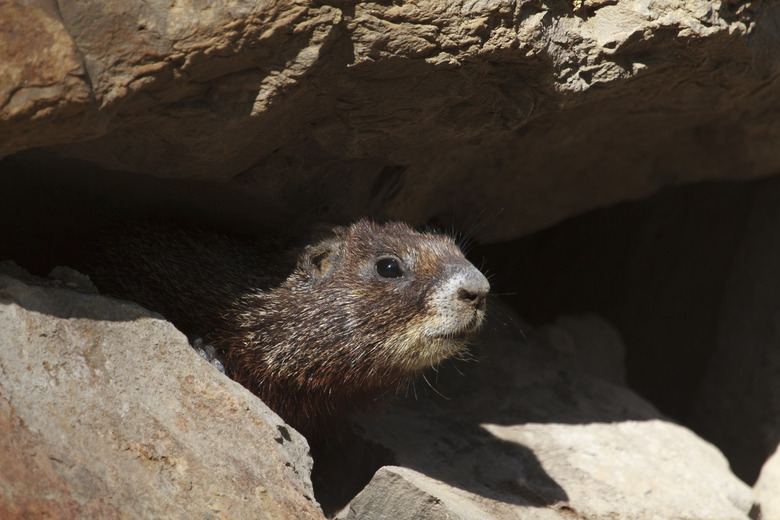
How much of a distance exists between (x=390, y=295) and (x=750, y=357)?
405cm

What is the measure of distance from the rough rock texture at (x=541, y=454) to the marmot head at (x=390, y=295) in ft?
2.45

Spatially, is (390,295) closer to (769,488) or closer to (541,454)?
(541,454)

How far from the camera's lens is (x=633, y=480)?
16.6 ft

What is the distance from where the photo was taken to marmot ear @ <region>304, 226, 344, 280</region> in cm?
498

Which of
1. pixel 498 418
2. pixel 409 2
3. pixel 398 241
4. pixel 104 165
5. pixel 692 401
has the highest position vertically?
pixel 409 2

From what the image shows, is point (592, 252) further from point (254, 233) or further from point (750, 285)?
point (254, 233)

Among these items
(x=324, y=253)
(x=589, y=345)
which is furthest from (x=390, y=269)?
(x=589, y=345)

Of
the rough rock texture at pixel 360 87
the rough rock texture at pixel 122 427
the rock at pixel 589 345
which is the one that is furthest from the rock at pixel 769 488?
the rough rock texture at pixel 122 427

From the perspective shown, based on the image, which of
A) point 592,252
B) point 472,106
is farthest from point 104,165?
point 592,252

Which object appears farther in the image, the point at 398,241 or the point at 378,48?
the point at 398,241

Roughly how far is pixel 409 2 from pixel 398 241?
158 cm

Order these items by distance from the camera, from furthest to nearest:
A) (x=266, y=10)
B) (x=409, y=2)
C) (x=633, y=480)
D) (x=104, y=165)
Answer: (x=633, y=480) → (x=104, y=165) → (x=409, y=2) → (x=266, y=10)

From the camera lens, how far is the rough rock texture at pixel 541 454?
15.1 ft

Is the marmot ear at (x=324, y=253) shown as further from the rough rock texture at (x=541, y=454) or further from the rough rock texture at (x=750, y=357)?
the rough rock texture at (x=750, y=357)
